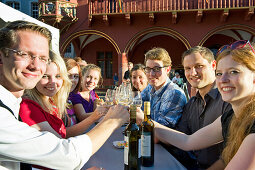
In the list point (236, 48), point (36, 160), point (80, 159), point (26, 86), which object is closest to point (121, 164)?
point (80, 159)

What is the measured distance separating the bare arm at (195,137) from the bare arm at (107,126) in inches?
25.9

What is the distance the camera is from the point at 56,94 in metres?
2.21

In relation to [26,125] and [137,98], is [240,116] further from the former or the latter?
[26,125]

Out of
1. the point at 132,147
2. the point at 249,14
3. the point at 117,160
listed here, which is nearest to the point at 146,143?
the point at 132,147

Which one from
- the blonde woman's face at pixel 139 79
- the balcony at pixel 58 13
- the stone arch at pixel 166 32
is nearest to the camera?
the blonde woman's face at pixel 139 79

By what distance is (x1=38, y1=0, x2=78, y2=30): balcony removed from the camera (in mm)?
12320

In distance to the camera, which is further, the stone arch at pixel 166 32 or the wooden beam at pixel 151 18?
the stone arch at pixel 166 32

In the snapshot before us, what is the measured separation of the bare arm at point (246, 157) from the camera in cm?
109

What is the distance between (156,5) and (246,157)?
11878 mm

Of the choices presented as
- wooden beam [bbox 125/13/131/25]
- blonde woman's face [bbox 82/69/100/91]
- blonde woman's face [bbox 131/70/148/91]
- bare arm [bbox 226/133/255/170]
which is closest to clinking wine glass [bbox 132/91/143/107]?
bare arm [bbox 226/133/255/170]

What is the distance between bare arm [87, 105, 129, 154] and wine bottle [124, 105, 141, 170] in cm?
8

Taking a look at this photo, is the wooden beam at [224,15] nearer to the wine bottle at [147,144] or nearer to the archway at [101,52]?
the archway at [101,52]

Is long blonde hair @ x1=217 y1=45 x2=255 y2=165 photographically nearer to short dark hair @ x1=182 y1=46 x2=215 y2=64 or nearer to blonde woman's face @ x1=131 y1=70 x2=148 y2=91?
Result: short dark hair @ x1=182 y1=46 x2=215 y2=64

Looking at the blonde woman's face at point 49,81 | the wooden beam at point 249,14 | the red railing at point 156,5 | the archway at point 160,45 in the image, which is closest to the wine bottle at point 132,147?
the blonde woman's face at point 49,81
